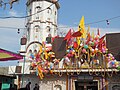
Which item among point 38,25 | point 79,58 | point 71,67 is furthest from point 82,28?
point 38,25

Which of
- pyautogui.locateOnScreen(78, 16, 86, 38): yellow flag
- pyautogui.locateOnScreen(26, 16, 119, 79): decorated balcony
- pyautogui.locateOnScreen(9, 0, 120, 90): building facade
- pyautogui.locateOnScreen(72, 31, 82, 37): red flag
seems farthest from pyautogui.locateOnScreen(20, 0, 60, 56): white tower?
pyautogui.locateOnScreen(78, 16, 86, 38): yellow flag

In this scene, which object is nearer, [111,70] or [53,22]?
[111,70]

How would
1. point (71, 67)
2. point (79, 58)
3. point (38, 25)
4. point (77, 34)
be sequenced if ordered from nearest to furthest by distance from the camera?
1. point (77, 34)
2. point (71, 67)
3. point (79, 58)
4. point (38, 25)

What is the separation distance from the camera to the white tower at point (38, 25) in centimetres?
2598

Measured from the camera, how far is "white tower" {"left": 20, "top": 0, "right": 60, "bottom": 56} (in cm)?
2598

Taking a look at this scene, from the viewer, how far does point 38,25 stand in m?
26.6

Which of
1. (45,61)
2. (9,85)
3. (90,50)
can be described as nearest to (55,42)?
(45,61)

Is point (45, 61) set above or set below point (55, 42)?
below

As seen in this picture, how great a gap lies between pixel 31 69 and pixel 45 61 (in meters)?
1.87

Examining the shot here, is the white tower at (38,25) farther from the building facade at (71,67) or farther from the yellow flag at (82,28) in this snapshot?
the yellow flag at (82,28)

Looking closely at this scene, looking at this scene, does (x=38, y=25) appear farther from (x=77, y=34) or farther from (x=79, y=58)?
(x=79, y=58)

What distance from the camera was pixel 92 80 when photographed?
72.7 feet

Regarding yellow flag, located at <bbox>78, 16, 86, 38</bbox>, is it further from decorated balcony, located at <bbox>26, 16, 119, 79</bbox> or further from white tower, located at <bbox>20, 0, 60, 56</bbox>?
white tower, located at <bbox>20, 0, 60, 56</bbox>

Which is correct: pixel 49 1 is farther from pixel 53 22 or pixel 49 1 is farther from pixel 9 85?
pixel 9 85
